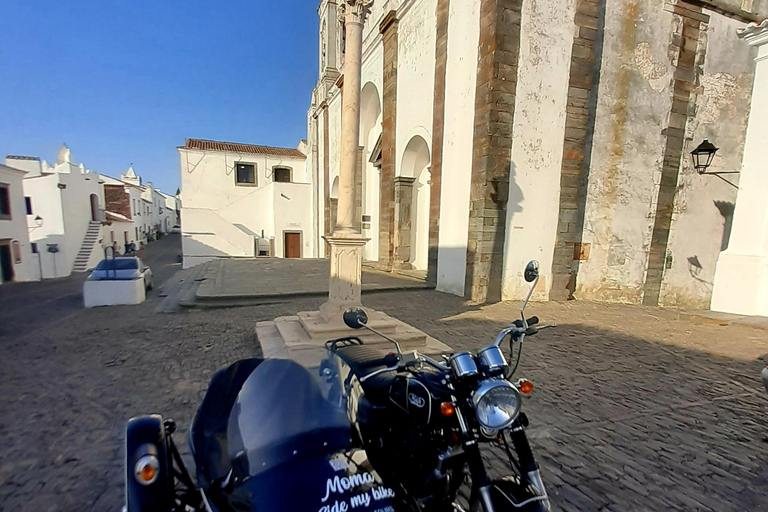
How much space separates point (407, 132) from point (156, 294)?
871 centimetres

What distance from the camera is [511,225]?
25.9ft

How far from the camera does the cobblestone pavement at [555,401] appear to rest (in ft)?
7.12

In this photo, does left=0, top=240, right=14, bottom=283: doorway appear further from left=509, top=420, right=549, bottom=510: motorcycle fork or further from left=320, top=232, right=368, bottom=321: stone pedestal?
left=509, top=420, right=549, bottom=510: motorcycle fork

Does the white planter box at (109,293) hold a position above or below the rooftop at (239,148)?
below

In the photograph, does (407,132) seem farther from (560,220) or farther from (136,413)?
(136,413)

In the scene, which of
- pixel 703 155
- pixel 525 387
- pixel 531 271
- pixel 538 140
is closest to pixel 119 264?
pixel 531 271

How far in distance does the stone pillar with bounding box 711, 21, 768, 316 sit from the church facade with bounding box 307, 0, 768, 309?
7.32 feet

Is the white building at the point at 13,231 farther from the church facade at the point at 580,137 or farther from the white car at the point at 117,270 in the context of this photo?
the church facade at the point at 580,137

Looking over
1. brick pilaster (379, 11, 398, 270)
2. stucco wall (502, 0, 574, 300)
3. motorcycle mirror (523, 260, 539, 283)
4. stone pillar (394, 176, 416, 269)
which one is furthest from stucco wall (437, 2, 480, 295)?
motorcycle mirror (523, 260, 539, 283)

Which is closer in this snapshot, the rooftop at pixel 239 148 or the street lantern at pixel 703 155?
the street lantern at pixel 703 155

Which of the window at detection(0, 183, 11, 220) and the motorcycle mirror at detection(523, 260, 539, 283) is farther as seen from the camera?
the window at detection(0, 183, 11, 220)

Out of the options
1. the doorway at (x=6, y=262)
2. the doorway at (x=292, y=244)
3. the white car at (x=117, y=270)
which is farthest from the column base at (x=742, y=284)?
the doorway at (x=6, y=262)

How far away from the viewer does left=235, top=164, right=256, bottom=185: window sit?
25734 mm

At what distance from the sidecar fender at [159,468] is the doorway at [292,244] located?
2217 centimetres
